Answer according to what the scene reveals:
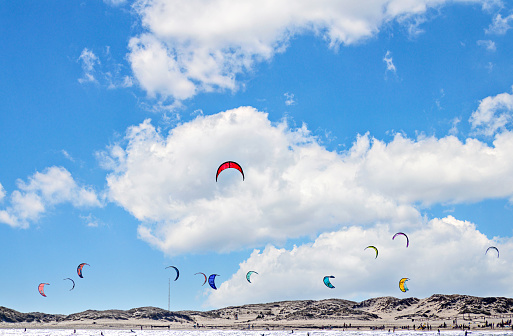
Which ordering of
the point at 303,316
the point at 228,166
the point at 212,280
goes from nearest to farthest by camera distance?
1. the point at 228,166
2. the point at 212,280
3. the point at 303,316

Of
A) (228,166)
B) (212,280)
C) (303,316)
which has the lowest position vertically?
(303,316)

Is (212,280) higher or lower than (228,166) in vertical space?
lower

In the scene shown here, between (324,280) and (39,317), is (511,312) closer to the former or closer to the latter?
(324,280)

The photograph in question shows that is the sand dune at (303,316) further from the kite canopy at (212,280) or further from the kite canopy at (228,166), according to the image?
the kite canopy at (228,166)

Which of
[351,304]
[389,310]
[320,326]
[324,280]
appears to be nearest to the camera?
[324,280]

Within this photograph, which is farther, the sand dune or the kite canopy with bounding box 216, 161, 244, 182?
the sand dune

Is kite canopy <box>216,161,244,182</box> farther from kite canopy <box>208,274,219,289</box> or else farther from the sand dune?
the sand dune

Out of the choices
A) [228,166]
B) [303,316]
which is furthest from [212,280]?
[303,316]

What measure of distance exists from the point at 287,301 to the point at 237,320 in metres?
20.5

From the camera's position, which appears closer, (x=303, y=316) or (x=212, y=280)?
(x=212, y=280)

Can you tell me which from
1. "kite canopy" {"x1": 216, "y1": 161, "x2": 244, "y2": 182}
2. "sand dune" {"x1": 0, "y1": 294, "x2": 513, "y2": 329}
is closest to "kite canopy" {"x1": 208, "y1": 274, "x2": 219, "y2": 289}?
"sand dune" {"x1": 0, "y1": 294, "x2": 513, "y2": 329}

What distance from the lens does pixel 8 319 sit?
291ft

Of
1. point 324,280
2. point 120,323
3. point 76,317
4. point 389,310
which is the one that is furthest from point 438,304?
point 76,317

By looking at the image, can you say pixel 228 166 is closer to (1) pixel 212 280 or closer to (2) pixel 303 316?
(1) pixel 212 280
